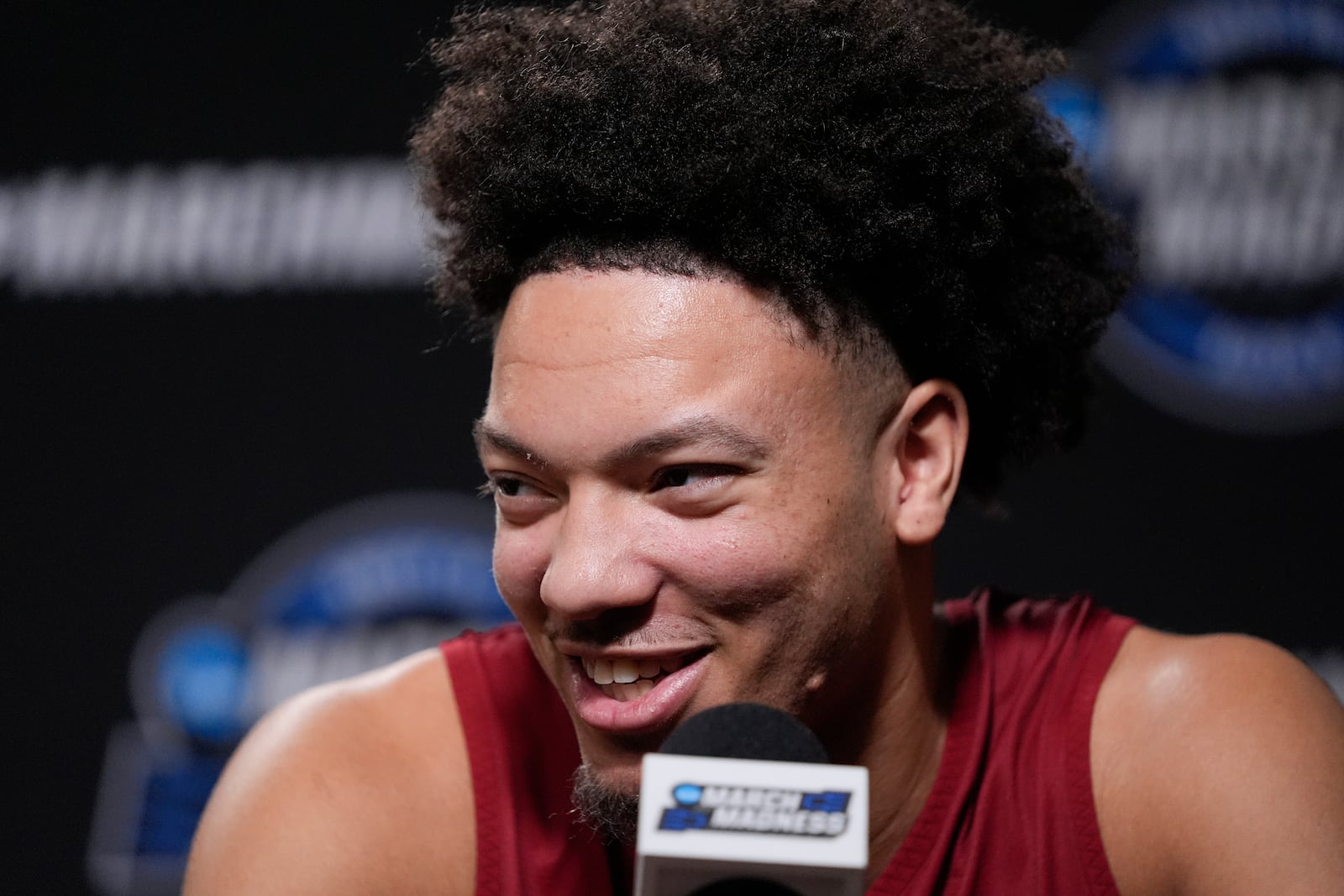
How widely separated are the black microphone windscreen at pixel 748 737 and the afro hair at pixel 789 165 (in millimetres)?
445

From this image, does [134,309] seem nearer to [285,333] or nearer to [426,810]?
[285,333]

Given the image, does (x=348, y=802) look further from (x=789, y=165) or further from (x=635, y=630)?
(x=789, y=165)

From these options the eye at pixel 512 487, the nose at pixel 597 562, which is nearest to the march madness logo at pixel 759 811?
the nose at pixel 597 562

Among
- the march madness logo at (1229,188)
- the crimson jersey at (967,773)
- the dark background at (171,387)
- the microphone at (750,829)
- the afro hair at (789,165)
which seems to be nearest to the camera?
the microphone at (750,829)

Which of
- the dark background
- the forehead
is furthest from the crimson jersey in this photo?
the dark background

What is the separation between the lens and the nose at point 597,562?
1122mm

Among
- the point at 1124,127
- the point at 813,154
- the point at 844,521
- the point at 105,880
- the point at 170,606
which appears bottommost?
the point at 105,880

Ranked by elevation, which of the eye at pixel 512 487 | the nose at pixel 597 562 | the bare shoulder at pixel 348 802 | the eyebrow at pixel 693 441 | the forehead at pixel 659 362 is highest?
the forehead at pixel 659 362

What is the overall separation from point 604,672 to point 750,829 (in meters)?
0.46

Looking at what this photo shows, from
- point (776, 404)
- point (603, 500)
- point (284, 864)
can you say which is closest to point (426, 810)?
point (284, 864)

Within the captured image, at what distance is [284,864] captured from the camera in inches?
51.5

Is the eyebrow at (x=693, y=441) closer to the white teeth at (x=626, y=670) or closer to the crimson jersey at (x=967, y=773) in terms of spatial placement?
the white teeth at (x=626, y=670)

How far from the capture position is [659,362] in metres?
1.16

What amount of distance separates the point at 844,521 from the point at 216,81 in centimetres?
179
